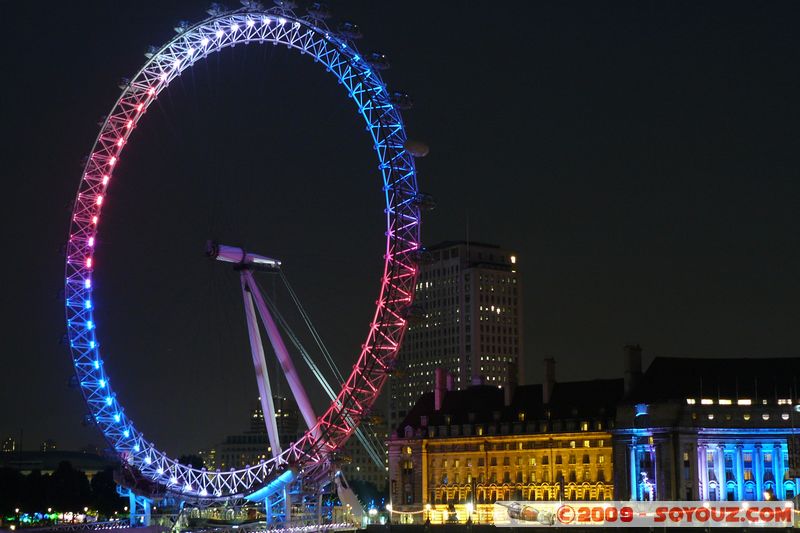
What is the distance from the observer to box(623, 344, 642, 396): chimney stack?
14150 cm

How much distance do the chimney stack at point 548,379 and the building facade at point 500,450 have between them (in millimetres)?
163

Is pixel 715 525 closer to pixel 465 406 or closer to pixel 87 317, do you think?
pixel 87 317

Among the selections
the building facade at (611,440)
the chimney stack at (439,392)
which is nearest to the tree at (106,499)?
the building facade at (611,440)

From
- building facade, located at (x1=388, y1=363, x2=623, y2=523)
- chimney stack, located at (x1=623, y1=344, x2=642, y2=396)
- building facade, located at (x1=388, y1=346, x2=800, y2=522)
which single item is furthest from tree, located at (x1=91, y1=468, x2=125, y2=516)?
chimney stack, located at (x1=623, y1=344, x2=642, y2=396)

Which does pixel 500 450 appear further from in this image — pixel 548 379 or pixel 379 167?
pixel 379 167

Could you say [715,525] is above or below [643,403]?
below

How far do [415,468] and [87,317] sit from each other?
7360cm

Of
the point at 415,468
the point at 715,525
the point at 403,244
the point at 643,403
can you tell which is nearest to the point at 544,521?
the point at 715,525

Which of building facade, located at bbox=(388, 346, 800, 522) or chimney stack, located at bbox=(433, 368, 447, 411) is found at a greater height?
chimney stack, located at bbox=(433, 368, 447, 411)

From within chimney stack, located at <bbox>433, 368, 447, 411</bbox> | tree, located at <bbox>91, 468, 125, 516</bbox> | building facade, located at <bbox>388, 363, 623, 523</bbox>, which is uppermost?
chimney stack, located at <bbox>433, 368, 447, 411</bbox>

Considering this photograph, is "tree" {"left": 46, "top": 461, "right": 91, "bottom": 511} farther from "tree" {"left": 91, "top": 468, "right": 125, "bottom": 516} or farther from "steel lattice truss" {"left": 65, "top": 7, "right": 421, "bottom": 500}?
"steel lattice truss" {"left": 65, "top": 7, "right": 421, "bottom": 500}

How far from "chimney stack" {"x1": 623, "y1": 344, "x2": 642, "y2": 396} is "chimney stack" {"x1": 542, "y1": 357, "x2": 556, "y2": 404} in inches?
494

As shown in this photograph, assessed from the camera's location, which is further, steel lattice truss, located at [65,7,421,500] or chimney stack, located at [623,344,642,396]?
chimney stack, located at [623,344,642,396]

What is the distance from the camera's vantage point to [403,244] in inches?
3506
